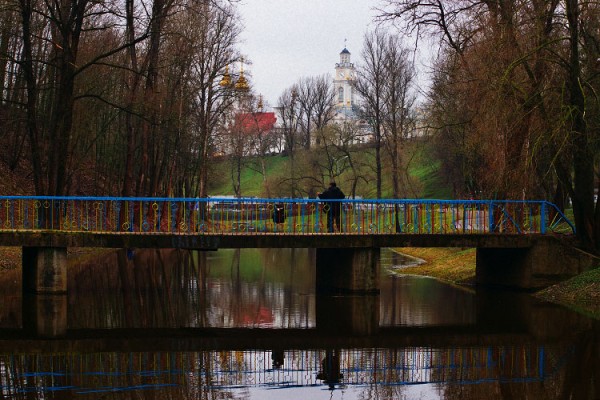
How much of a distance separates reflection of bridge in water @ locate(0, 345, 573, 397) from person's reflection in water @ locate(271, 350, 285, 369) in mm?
16

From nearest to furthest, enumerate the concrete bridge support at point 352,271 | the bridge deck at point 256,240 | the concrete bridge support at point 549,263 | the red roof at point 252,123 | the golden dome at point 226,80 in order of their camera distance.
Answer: the bridge deck at point 256,240 → the concrete bridge support at point 352,271 → the concrete bridge support at point 549,263 → the golden dome at point 226,80 → the red roof at point 252,123

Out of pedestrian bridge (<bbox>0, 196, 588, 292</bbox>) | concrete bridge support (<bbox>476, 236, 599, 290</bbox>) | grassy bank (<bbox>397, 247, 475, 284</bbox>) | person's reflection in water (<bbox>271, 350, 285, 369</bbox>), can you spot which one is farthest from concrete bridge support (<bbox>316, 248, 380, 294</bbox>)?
person's reflection in water (<bbox>271, 350, 285, 369</bbox>)

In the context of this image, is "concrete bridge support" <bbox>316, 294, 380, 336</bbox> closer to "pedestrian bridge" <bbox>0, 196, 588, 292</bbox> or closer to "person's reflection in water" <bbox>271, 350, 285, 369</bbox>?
"pedestrian bridge" <bbox>0, 196, 588, 292</bbox>

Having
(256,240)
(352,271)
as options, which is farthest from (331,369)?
(352,271)

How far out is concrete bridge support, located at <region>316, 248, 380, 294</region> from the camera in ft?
87.4

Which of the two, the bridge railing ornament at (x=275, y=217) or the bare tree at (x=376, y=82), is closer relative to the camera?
the bridge railing ornament at (x=275, y=217)

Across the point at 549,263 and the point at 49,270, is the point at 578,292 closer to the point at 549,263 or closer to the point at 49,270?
the point at 549,263

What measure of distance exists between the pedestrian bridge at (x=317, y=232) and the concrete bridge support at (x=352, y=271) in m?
0.03

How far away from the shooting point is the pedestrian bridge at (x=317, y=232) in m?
25.0

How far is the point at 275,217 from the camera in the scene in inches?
1062

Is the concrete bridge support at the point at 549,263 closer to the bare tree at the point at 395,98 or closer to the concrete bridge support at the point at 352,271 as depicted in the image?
the concrete bridge support at the point at 352,271

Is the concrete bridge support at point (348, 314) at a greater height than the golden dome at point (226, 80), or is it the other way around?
the golden dome at point (226, 80)

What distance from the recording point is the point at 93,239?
25016 mm

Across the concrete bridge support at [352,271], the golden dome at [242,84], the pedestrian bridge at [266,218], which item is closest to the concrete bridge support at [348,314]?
the concrete bridge support at [352,271]
